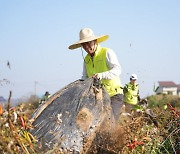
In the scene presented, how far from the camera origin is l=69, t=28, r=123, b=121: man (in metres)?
6.48

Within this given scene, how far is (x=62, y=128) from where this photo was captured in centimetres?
496

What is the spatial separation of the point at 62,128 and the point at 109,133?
23.0 inches

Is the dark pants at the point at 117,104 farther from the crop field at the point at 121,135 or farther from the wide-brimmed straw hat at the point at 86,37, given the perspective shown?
the wide-brimmed straw hat at the point at 86,37

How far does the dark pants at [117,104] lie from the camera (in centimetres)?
583

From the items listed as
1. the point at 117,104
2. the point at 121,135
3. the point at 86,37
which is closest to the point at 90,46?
the point at 86,37

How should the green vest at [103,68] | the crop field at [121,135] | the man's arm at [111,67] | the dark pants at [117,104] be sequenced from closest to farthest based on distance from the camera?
the crop field at [121,135] → the dark pants at [117,104] → the man's arm at [111,67] → the green vest at [103,68]

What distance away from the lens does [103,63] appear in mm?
6680

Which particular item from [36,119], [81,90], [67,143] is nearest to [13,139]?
[67,143]

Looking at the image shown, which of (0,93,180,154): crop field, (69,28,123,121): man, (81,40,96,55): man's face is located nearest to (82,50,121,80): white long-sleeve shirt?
(69,28,123,121): man

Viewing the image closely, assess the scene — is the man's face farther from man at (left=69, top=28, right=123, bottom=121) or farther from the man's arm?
the man's arm

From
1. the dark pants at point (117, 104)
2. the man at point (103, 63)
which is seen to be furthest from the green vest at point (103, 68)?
the dark pants at point (117, 104)

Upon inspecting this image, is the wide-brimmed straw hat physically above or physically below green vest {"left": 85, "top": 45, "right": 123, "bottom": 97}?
above

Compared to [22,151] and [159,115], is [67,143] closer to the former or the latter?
[22,151]

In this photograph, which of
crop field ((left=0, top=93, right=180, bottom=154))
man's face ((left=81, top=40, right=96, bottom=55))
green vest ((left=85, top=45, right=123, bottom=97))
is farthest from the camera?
man's face ((left=81, top=40, right=96, bottom=55))
